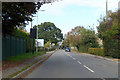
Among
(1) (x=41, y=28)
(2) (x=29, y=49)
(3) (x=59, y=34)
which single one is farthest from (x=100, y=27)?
(3) (x=59, y=34)

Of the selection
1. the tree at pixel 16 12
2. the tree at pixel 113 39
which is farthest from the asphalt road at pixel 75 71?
the tree at pixel 113 39

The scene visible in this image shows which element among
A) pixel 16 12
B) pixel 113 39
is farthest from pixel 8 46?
pixel 113 39

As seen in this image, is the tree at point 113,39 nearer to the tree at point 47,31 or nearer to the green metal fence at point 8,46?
the green metal fence at point 8,46

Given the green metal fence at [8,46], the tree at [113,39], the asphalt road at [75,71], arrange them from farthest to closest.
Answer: the tree at [113,39] < the green metal fence at [8,46] < the asphalt road at [75,71]

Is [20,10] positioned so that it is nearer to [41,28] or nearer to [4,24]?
[4,24]

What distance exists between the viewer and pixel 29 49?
35.9 m

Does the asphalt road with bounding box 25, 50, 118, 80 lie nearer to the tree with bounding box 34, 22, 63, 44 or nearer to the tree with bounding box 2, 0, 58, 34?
the tree with bounding box 2, 0, 58, 34

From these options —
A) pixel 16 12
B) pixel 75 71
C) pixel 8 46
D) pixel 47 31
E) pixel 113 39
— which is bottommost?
pixel 75 71

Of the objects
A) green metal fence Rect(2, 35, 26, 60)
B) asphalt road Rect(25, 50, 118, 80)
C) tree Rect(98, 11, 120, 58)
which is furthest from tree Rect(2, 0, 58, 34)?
tree Rect(98, 11, 120, 58)

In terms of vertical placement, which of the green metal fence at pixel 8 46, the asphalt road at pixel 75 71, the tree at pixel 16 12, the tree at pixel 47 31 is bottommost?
the asphalt road at pixel 75 71

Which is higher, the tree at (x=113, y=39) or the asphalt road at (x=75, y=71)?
the tree at (x=113, y=39)

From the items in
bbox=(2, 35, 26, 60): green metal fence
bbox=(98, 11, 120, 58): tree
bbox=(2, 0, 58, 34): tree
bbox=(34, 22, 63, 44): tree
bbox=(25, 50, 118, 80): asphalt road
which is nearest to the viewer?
bbox=(25, 50, 118, 80): asphalt road

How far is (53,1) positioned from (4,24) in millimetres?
4322

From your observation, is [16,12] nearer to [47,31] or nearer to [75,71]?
[75,71]
